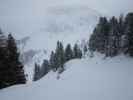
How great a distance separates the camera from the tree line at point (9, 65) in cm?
2064

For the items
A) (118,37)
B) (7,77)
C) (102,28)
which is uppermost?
(102,28)

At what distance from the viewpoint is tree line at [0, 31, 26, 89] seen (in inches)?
813

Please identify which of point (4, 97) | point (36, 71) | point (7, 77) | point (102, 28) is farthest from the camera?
point (36, 71)

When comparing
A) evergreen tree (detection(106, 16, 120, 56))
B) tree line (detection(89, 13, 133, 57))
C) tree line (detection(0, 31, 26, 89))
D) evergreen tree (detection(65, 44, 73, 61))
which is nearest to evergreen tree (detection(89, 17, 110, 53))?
tree line (detection(89, 13, 133, 57))

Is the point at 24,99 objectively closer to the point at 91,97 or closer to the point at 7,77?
the point at 91,97

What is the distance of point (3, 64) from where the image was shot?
68.0 feet

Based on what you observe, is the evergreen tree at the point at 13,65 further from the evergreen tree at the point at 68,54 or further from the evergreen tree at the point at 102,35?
the evergreen tree at the point at 68,54

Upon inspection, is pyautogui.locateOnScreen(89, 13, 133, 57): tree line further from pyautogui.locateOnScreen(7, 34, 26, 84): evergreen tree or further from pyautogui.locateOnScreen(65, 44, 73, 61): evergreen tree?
pyautogui.locateOnScreen(7, 34, 26, 84): evergreen tree

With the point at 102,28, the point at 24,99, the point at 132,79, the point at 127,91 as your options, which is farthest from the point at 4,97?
the point at 102,28

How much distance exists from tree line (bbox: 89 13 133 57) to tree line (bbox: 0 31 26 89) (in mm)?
21436

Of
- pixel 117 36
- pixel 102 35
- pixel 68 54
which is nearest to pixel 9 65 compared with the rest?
pixel 117 36

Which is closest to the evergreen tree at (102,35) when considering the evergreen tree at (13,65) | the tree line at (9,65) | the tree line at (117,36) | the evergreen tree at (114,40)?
the tree line at (117,36)

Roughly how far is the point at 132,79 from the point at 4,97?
1352 centimetres

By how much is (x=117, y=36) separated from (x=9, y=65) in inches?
982
